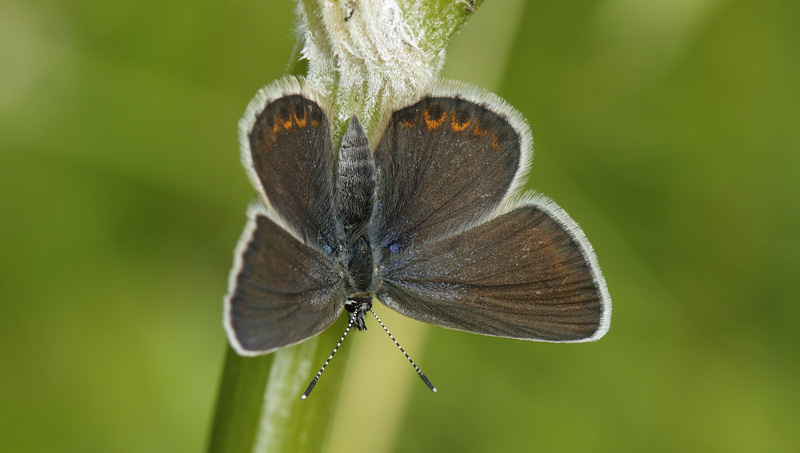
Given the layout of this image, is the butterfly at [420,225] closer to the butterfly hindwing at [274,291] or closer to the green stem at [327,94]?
the butterfly hindwing at [274,291]

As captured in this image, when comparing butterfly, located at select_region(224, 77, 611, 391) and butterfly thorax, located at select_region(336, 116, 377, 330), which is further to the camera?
butterfly thorax, located at select_region(336, 116, 377, 330)

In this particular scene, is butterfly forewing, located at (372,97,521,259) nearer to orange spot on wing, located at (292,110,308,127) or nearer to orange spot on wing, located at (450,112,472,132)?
orange spot on wing, located at (450,112,472,132)

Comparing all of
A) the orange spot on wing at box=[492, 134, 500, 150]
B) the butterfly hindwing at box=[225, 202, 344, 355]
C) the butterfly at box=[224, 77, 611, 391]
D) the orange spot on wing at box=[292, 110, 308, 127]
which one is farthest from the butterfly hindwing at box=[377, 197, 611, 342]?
the orange spot on wing at box=[292, 110, 308, 127]

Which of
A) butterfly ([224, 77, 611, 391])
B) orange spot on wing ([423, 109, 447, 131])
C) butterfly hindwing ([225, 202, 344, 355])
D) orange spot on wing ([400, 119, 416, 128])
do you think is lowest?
butterfly hindwing ([225, 202, 344, 355])

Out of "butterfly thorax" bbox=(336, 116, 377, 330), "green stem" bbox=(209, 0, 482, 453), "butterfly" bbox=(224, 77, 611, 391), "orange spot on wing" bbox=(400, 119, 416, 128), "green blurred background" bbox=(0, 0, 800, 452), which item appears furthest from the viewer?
"green blurred background" bbox=(0, 0, 800, 452)

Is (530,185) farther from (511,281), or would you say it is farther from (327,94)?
(327,94)

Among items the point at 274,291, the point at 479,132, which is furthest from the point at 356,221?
the point at 274,291

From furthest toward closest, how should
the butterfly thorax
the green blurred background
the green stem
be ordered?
the green blurred background, the butterfly thorax, the green stem
